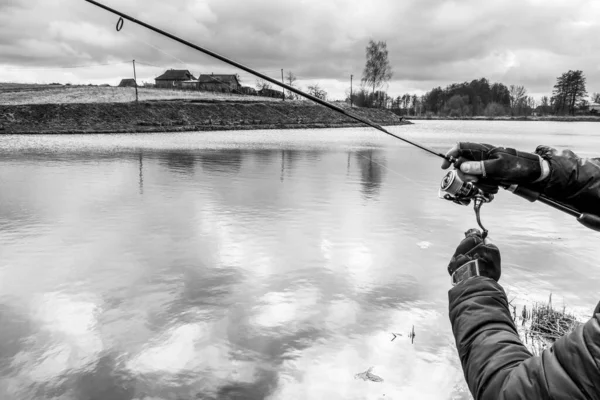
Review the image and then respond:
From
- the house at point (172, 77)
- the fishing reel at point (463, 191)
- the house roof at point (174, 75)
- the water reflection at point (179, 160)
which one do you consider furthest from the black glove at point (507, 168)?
the house roof at point (174, 75)

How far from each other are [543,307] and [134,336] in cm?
513

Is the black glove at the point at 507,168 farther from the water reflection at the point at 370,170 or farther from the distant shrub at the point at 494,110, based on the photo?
the distant shrub at the point at 494,110

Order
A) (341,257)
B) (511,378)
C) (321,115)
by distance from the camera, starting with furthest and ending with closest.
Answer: (321,115), (341,257), (511,378)

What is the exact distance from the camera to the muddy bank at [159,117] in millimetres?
41688

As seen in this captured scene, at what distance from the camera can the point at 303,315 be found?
19.2 ft

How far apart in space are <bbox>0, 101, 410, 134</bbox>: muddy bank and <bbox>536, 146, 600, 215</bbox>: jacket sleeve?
4226cm

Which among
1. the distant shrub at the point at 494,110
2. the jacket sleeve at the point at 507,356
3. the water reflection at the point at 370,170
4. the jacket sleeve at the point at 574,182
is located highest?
the distant shrub at the point at 494,110

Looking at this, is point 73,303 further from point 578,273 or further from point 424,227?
point 578,273

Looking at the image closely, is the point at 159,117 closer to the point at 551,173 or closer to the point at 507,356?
the point at 551,173

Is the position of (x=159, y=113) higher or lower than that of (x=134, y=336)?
higher

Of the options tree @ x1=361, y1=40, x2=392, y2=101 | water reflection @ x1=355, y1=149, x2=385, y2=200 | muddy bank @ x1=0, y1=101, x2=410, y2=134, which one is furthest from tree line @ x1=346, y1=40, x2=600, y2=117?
water reflection @ x1=355, y1=149, x2=385, y2=200

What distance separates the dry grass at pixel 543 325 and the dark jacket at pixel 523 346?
10.8ft

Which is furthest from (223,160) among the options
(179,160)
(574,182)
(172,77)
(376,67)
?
(172,77)

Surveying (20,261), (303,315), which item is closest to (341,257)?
(303,315)
